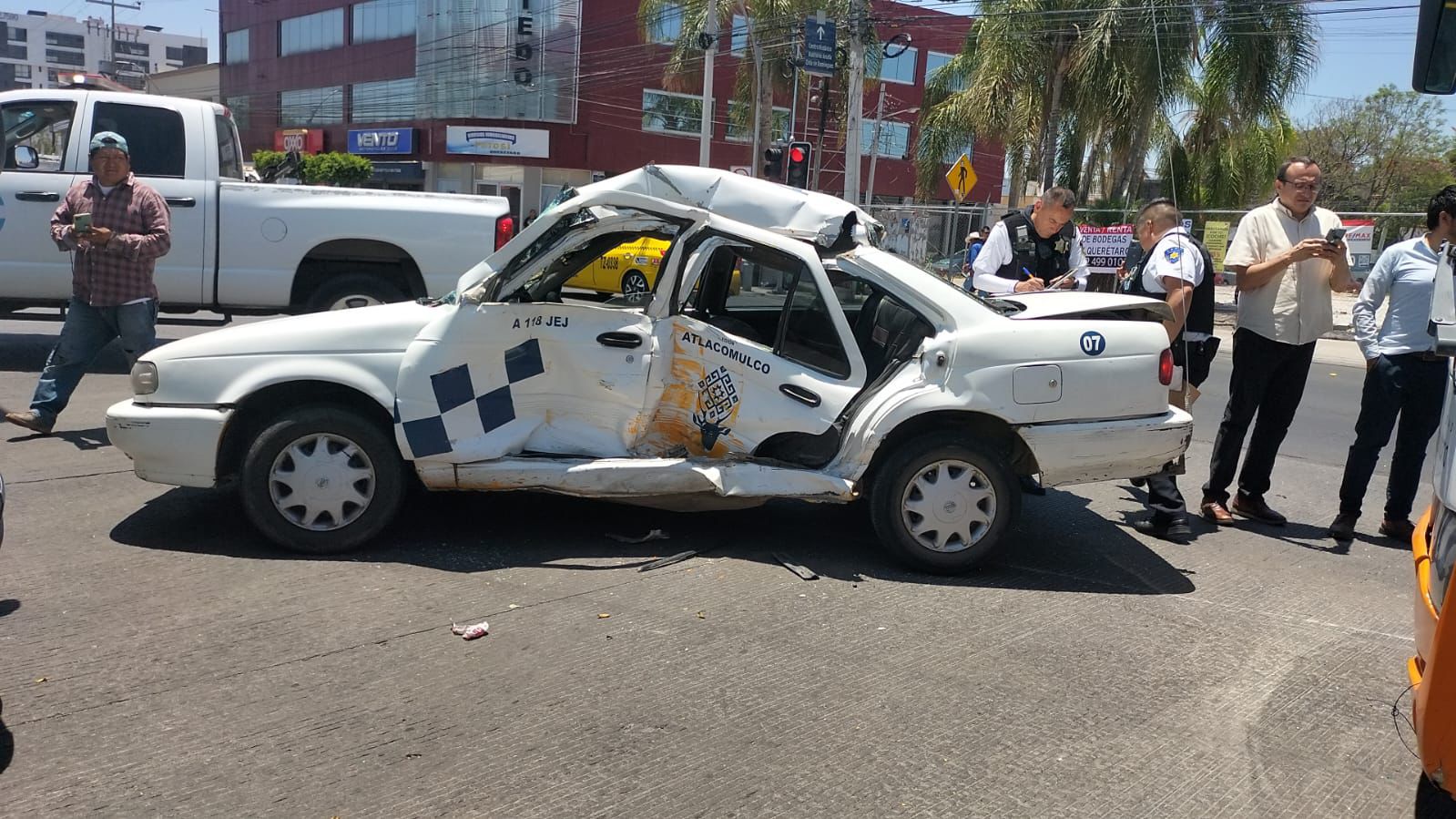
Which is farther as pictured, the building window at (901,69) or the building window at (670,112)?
the building window at (901,69)

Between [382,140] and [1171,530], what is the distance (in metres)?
43.1

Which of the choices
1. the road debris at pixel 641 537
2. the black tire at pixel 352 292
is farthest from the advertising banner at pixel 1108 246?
the road debris at pixel 641 537

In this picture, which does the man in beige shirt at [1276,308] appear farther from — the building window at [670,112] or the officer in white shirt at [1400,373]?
the building window at [670,112]

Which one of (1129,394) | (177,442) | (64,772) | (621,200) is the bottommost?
(64,772)

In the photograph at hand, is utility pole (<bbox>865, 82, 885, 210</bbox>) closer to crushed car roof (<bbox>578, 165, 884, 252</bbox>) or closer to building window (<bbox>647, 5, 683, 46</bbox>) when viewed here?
building window (<bbox>647, 5, 683, 46</bbox>)

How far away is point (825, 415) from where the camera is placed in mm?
5195

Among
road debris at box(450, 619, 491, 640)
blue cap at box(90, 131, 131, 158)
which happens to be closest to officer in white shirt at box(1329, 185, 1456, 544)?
road debris at box(450, 619, 491, 640)

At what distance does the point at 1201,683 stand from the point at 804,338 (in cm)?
229

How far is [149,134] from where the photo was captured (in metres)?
9.13

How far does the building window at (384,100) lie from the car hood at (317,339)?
4108 centimetres

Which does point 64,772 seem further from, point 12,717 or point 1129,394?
point 1129,394

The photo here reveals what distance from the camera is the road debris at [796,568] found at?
5061mm

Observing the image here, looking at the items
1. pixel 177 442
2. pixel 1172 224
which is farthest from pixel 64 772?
pixel 1172 224

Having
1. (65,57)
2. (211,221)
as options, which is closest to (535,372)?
(211,221)
